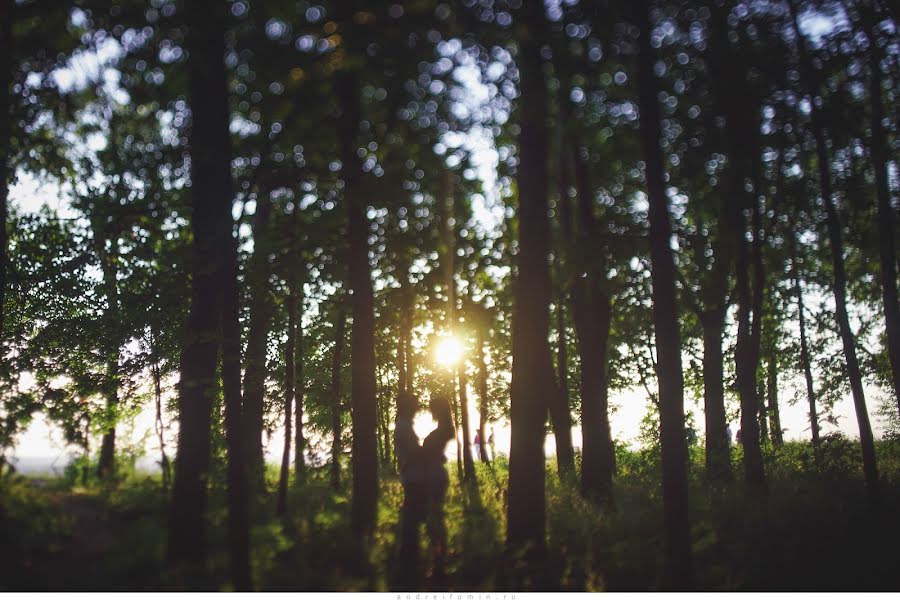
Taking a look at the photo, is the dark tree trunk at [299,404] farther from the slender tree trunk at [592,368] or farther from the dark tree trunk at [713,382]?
the dark tree trunk at [713,382]

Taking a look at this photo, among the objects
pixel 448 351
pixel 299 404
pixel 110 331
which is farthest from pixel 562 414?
pixel 110 331

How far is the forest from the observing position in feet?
24.3

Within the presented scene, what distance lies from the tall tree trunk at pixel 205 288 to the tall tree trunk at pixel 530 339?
156 inches

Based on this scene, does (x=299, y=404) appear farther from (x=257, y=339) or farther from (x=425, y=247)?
(x=425, y=247)

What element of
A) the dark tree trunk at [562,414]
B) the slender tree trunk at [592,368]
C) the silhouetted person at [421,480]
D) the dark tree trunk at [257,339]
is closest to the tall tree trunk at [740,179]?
the slender tree trunk at [592,368]

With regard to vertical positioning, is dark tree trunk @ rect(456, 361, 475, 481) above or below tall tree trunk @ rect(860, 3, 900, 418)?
below

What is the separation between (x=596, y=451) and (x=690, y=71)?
830cm

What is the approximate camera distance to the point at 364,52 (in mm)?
7055

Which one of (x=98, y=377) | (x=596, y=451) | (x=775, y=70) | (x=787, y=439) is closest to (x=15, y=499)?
(x=98, y=377)

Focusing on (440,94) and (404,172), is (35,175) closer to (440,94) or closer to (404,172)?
(404,172)

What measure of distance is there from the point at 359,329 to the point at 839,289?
10.5 meters

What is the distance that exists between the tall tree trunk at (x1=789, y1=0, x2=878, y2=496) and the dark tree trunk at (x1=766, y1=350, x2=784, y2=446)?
12.1 m

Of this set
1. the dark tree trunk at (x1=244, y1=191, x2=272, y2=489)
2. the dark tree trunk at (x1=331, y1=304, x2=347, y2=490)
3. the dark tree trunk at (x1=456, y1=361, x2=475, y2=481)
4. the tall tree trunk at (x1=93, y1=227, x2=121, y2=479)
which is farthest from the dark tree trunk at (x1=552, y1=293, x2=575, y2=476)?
the tall tree trunk at (x1=93, y1=227, x2=121, y2=479)

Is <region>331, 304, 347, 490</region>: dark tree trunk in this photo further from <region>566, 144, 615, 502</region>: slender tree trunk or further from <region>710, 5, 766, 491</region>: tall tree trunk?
<region>710, 5, 766, 491</region>: tall tree trunk
